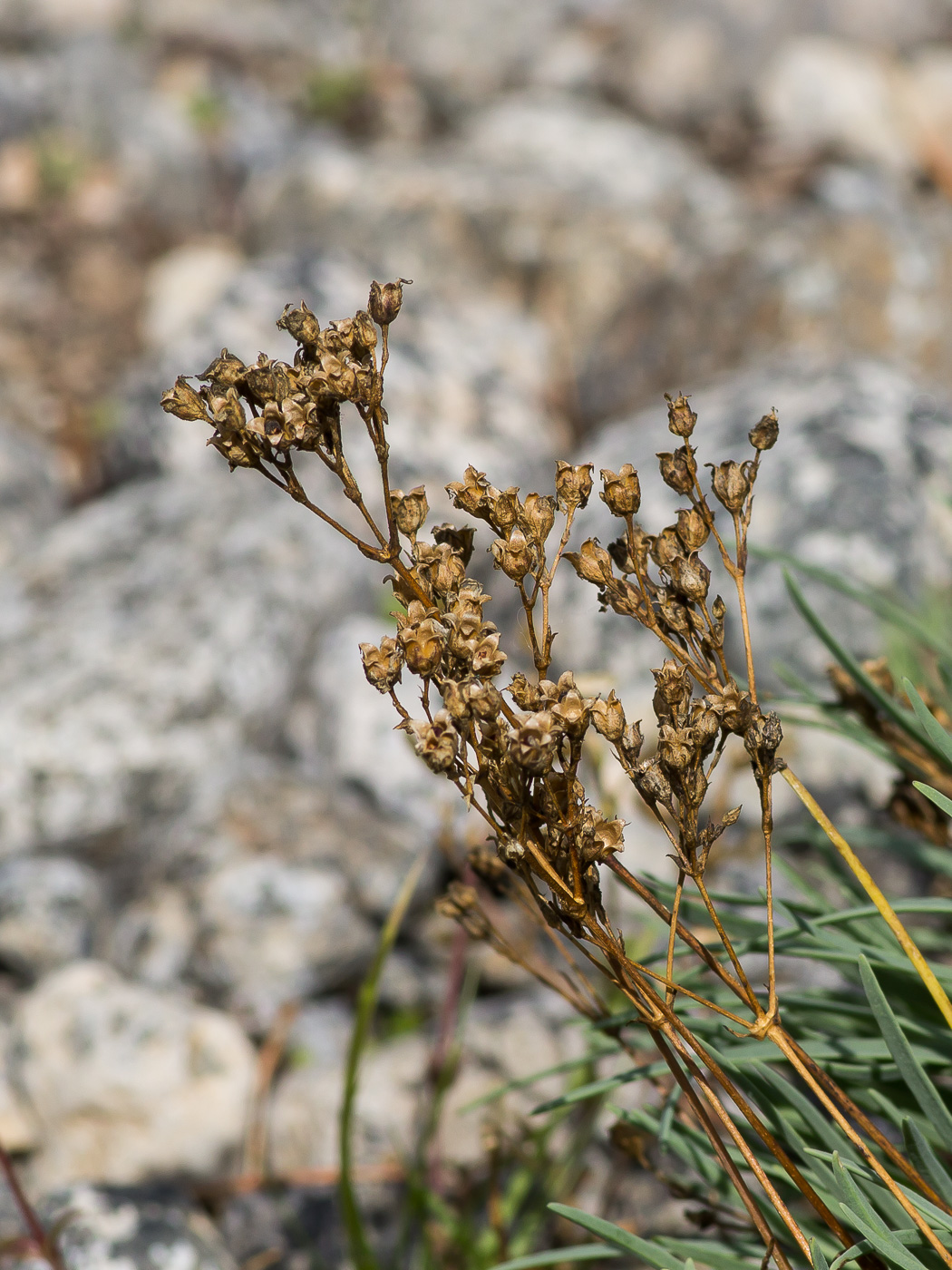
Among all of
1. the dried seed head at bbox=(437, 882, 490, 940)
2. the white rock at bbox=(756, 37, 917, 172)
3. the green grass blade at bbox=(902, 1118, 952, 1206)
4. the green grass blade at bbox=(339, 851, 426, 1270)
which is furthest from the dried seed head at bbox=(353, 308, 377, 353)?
the white rock at bbox=(756, 37, 917, 172)

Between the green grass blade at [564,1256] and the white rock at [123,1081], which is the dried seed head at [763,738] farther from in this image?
the white rock at [123,1081]

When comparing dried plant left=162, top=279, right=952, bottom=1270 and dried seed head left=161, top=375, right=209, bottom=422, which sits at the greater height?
dried seed head left=161, top=375, right=209, bottom=422

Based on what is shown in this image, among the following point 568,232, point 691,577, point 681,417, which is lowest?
point 691,577

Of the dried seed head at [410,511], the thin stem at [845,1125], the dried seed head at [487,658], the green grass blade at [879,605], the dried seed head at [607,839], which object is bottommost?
the thin stem at [845,1125]

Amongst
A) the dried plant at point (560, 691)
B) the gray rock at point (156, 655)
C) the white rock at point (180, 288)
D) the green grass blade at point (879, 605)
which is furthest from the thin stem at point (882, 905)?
the white rock at point (180, 288)

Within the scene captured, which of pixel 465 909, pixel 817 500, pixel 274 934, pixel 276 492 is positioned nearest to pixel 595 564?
pixel 465 909

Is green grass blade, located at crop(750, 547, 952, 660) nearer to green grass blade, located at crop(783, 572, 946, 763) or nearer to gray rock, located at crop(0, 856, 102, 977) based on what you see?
green grass blade, located at crop(783, 572, 946, 763)

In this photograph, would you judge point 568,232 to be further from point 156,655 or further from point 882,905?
point 882,905
